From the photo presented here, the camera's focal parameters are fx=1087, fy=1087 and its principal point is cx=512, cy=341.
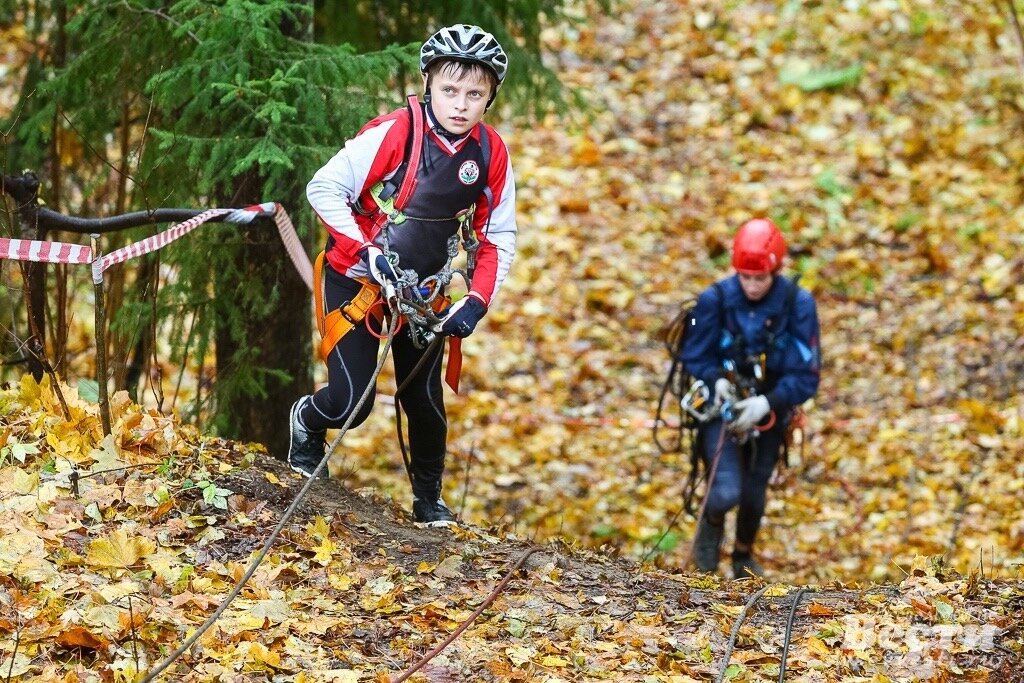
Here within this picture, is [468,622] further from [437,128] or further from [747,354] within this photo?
[747,354]

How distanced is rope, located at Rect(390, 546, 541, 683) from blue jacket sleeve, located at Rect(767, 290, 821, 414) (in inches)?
80.7

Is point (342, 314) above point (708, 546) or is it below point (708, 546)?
above

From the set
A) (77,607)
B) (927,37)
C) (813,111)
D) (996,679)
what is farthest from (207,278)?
(927,37)

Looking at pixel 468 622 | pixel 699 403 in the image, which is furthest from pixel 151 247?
pixel 699 403

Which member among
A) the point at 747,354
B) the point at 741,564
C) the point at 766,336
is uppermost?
the point at 766,336

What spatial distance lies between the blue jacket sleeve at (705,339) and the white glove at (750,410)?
0.72 feet

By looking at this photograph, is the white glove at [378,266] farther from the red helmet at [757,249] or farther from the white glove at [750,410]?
the white glove at [750,410]

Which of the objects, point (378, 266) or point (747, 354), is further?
point (747, 354)

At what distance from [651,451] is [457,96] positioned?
18.4ft

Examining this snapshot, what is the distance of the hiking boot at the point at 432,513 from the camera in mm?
5176

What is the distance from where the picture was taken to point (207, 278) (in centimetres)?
568

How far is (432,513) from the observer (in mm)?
5195

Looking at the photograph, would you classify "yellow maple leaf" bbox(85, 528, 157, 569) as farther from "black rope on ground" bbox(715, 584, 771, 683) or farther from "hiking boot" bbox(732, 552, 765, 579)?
"hiking boot" bbox(732, 552, 765, 579)

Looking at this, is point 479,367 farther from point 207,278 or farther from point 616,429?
point 207,278
